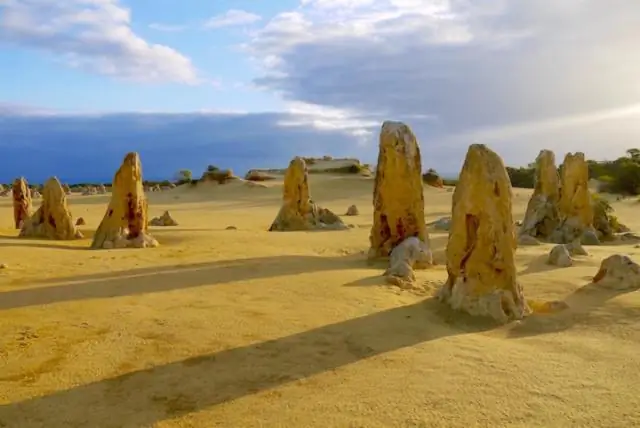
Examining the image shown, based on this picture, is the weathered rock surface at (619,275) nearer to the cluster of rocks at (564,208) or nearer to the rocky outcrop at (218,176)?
the cluster of rocks at (564,208)

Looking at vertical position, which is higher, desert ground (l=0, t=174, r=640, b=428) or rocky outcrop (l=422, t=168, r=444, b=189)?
rocky outcrop (l=422, t=168, r=444, b=189)

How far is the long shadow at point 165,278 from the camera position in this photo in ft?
22.3

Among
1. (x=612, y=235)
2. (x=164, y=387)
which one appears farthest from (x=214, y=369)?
(x=612, y=235)

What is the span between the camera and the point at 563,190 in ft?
49.4

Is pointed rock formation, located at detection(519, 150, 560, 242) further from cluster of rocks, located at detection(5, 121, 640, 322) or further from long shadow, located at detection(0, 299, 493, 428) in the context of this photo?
long shadow, located at detection(0, 299, 493, 428)

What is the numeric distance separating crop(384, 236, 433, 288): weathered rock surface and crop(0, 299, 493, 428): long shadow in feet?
6.38

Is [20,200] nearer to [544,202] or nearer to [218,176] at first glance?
[544,202]

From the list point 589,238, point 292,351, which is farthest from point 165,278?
point 589,238

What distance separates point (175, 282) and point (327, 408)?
163 inches

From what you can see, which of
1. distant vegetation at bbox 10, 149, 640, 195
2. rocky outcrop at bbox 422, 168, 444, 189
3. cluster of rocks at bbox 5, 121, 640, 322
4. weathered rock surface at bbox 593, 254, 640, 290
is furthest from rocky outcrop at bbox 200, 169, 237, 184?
weathered rock surface at bbox 593, 254, 640, 290

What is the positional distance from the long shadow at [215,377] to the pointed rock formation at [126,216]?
706 cm

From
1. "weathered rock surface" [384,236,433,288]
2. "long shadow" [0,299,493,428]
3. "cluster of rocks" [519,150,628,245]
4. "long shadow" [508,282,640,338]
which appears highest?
"cluster of rocks" [519,150,628,245]

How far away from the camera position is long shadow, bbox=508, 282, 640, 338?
6.13m

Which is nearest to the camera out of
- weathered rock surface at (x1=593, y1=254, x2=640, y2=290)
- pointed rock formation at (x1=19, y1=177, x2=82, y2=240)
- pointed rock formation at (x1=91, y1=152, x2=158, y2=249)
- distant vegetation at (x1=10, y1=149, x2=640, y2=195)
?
weathered rock surface at (x1=593, y1=254, x2=640, y2=290)
